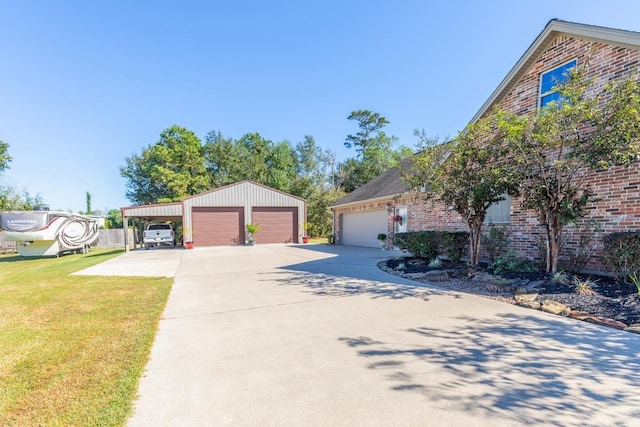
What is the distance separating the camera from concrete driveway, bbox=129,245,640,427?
2080 millimetres

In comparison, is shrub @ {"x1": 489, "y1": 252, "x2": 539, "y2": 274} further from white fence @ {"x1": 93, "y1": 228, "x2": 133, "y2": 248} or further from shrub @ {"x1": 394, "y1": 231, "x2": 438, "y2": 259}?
white fence @ {"x1": 93, "y1": 228, "x2": 133, "y2": 248}

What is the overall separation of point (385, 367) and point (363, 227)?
13977 millimetres

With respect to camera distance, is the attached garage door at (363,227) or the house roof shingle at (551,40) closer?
the house roof shingle at (551,40)

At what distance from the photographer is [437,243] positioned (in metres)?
8.95

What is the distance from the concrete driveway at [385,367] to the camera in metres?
2.08

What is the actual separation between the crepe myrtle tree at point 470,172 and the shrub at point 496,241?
1082 millimetres

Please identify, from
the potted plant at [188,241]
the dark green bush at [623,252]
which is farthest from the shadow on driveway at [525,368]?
the potted plant at [188,241]

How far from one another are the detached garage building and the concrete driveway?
14269mm

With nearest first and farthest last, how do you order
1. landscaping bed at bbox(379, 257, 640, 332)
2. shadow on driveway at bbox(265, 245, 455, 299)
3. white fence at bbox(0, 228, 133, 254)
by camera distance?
landscaping bed at bbox(379, 257, 640, 332), shadow on driveway at bbox(265, 245, 455, 299), white fence at bbox(0, 228, 133, 254)

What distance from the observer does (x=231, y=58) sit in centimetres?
1346

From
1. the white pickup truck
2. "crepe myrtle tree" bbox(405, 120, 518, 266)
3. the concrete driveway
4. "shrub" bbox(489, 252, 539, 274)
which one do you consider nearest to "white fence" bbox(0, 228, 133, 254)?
the white pickup truck

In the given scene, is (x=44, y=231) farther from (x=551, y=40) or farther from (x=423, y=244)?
(x=551, y=40)

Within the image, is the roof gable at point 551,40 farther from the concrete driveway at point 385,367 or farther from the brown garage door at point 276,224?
the brown garage door at point 276,224

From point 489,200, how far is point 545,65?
14.1ft
